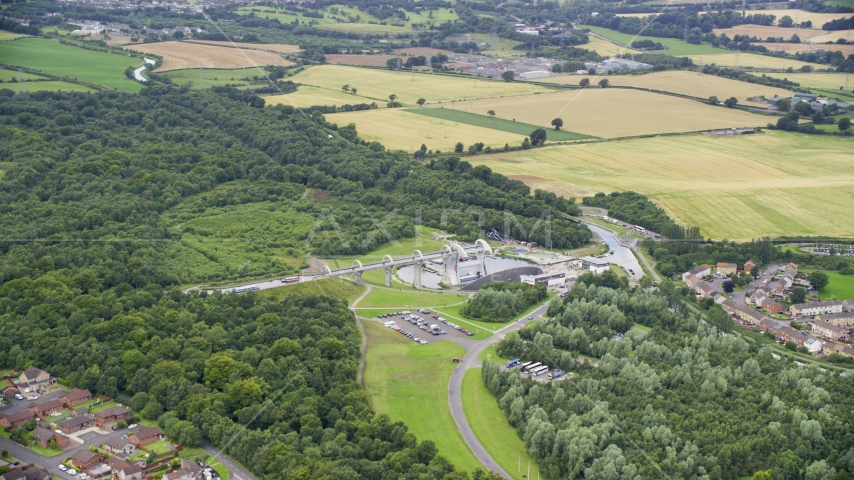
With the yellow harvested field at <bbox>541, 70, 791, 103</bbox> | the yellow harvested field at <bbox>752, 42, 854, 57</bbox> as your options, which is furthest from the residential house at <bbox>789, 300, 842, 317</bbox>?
the yellow harvested field at <bbox>752, 42, 854, 57</bbox>

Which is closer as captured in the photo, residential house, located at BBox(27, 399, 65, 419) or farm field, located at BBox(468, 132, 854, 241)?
residential house, located at BBox(27, 399, 65, 419)

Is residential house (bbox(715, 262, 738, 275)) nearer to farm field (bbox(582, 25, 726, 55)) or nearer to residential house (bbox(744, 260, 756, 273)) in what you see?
residential house (bbox(744, 260, 756, 273))

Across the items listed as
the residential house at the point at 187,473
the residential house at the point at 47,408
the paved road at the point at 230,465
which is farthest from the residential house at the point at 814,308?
the residential house at the point at 47,408

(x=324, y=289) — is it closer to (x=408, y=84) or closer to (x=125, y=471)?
(x=125, y=471)

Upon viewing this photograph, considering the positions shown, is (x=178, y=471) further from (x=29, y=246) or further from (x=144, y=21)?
(x=144, y=21)

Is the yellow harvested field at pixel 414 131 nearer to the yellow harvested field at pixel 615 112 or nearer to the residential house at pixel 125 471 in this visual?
the yellow harvested field at pixel 615 112

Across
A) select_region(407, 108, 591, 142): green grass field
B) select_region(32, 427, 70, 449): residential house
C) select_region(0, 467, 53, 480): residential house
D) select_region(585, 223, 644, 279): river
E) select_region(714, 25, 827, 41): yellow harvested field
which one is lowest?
select_region(585, 223, 644, 279): river
